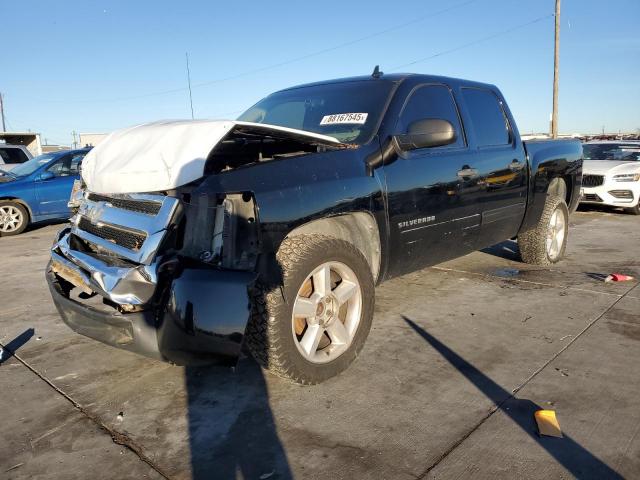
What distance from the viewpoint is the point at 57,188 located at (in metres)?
9.72

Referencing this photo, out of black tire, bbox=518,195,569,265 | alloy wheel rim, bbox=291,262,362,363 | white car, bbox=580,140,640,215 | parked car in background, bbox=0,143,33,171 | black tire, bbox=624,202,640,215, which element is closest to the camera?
alloy wheel rim, bbox=291,262,362,363

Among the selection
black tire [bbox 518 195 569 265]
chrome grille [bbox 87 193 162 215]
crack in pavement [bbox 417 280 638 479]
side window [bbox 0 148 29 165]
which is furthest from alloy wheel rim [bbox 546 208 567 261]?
side window [bbox 0 148 29 165]

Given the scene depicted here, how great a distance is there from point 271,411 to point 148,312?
84cm

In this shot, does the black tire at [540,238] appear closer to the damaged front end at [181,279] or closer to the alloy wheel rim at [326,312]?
the alloy wheel rim at [326,312]

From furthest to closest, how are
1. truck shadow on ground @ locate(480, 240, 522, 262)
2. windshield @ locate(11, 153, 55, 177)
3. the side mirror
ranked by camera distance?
windshield @ locate(11, 153, 55, 177)
truck shadow on ground @ locate(480, 240, 522, 262)
the side mirror

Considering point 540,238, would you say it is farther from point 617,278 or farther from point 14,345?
point 14,345

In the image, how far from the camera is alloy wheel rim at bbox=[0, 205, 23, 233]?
9.25 metres

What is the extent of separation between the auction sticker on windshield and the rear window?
11532 mm

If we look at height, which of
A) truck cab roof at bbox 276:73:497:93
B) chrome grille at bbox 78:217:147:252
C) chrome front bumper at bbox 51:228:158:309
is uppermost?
truck cab roof at bbox 276:73:497:93

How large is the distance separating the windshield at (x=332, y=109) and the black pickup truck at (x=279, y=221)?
14 millimetres

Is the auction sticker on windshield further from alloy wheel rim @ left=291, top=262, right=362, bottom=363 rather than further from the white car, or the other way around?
the white car

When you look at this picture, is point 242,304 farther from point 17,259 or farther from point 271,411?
Answer: point 17,259

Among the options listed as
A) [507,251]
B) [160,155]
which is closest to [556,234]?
[507,251]

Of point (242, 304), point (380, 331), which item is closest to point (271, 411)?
point (242, 304)
